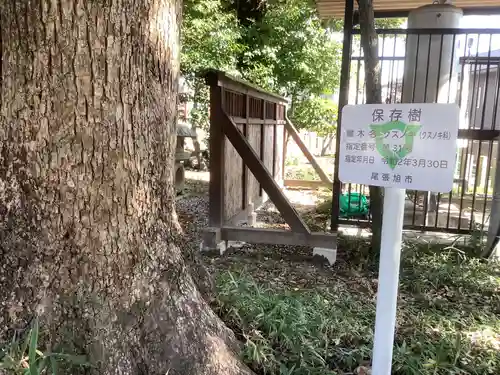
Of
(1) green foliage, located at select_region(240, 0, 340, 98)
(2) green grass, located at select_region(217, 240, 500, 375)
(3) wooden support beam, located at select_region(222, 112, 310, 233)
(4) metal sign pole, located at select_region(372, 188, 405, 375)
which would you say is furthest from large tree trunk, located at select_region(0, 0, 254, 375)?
(1) green foliage, located at select_region(240, 0, 340, 98)

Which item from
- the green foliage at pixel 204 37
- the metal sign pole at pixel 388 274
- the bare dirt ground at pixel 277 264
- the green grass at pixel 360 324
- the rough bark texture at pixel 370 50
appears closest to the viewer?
the metal sign pole at pixel 388 274

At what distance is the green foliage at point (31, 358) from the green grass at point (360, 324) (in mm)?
895

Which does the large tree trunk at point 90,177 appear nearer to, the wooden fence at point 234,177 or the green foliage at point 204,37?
the wooden fence at point 234,177

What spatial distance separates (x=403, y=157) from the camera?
1964mm

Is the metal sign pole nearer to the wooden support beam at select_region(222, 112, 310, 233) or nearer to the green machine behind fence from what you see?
the wooden support beam at select_region(222, 112, 310, 233)

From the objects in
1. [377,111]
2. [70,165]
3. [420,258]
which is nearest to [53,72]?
[70,165]

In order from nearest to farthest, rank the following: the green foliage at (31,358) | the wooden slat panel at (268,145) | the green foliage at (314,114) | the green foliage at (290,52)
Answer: the green foliage at (31,358), the wooden slat panel at (268,145), the green foliage at (290,52), the green foliage at (314,114)

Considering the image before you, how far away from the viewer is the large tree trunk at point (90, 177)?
187cm

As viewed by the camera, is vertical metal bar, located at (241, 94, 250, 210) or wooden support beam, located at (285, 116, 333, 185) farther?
wooden support beam, located at (285, 116, 333, 185)

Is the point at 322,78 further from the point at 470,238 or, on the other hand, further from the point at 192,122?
the point at 470,238

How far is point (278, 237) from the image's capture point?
4641mm

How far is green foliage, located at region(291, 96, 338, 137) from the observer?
13133 mm

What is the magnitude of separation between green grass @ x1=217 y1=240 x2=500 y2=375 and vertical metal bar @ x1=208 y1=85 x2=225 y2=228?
4.14ft

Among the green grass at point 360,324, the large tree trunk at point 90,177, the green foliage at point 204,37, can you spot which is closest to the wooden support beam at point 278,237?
the green grass at point 360,324
